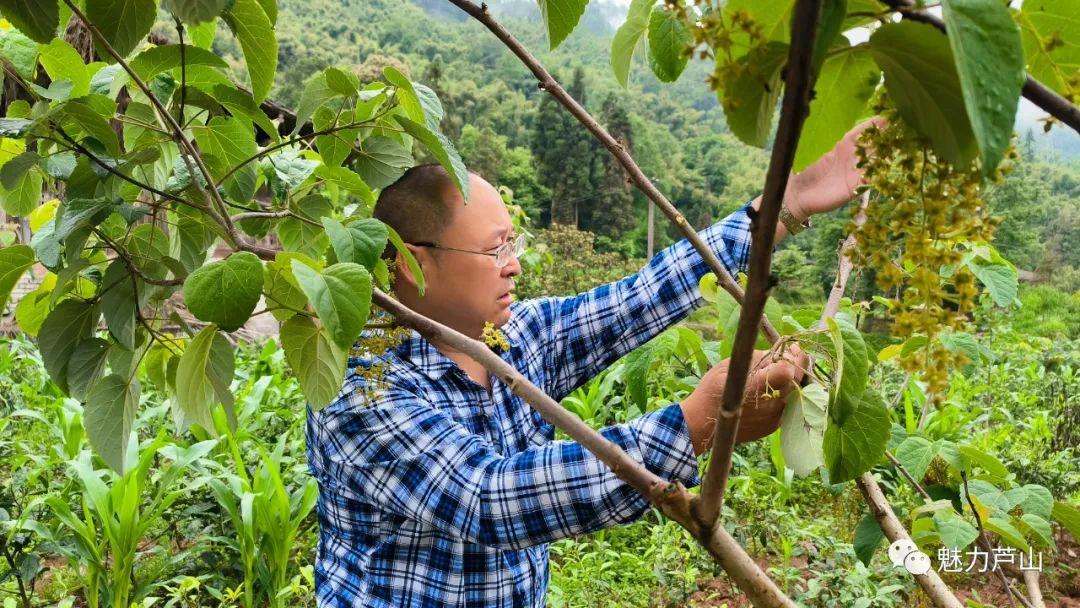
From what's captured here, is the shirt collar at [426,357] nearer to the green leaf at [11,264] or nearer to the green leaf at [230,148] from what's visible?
the green leaf at [230,148]

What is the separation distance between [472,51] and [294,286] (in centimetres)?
4697

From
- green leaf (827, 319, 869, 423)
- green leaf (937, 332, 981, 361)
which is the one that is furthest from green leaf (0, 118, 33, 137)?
green leaf (937, 332, 981, 361)

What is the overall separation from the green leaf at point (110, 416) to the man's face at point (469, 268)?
0.53 meters

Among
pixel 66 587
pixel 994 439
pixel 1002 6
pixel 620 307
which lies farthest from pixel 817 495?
pixel 1002 6

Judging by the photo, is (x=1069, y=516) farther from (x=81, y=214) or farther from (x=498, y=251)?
(x=81, y=214)

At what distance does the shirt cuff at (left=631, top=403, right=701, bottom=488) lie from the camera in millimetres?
807

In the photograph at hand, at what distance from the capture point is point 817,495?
10.8ft

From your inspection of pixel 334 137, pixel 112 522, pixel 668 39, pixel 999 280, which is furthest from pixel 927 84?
pixel 112 522

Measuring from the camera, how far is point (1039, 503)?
104 centimetres

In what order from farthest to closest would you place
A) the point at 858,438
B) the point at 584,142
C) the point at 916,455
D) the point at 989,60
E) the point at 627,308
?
the point at 584,142 < the point at 627,308 < the point at 916,455 < the point at 858,438 < the point at 989,60

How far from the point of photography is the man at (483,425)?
0.84 m

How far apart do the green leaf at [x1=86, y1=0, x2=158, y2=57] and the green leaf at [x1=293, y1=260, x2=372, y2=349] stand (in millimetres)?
230

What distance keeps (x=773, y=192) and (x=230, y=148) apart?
0.71 metres

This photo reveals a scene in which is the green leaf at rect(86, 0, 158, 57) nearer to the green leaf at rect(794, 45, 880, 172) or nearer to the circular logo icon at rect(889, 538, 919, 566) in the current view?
the green leaf at rect(794, 45, 880, 172)
